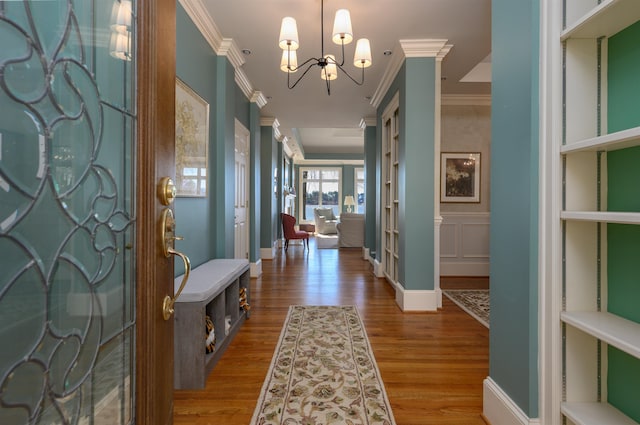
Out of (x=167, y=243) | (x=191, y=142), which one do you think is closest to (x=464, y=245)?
(x=191, y=142)

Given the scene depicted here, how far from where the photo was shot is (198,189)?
299 centimetres

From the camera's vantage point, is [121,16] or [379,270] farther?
[379,270]

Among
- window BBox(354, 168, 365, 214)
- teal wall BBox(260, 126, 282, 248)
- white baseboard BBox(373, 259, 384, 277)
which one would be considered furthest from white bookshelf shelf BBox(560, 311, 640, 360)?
window BBox(354, 168, 365, 214)

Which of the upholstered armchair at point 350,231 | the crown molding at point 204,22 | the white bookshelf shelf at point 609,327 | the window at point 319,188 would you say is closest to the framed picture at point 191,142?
the crown molding at point 204,22

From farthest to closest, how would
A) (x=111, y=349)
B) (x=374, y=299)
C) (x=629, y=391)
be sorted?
(x=374, y=299) → (x=629, y=391) → (x=111, y=349)

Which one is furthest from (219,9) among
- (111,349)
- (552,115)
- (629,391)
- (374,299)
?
(629,391)

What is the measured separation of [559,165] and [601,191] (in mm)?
174

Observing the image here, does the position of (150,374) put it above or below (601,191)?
below

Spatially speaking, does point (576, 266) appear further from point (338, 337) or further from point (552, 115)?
point (338, 337)

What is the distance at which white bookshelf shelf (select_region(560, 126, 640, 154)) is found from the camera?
36.5 inches

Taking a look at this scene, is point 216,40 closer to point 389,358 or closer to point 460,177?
point 389,358

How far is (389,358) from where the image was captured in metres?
2.39

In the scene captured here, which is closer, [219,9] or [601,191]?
[601,191]

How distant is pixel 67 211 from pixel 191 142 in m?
2.37
